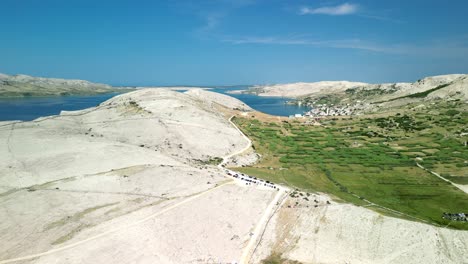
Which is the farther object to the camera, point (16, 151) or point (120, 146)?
point (120, 146)

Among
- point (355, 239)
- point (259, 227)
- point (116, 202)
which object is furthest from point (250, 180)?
point (355, 239)

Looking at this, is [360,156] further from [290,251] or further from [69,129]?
[69,129]

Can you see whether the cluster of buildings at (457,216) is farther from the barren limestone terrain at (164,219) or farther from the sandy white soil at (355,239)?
the barren limestone terrain at (164,219)

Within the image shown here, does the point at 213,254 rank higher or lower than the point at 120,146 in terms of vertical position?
lower

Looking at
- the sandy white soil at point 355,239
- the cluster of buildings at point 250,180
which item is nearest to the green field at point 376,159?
the cluster of buildings at point 250,180

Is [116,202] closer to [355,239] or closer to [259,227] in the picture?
[259,227]

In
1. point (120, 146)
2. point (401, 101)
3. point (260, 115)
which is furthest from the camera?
point (401, 101)

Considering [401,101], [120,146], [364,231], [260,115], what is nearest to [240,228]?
[364,231]
